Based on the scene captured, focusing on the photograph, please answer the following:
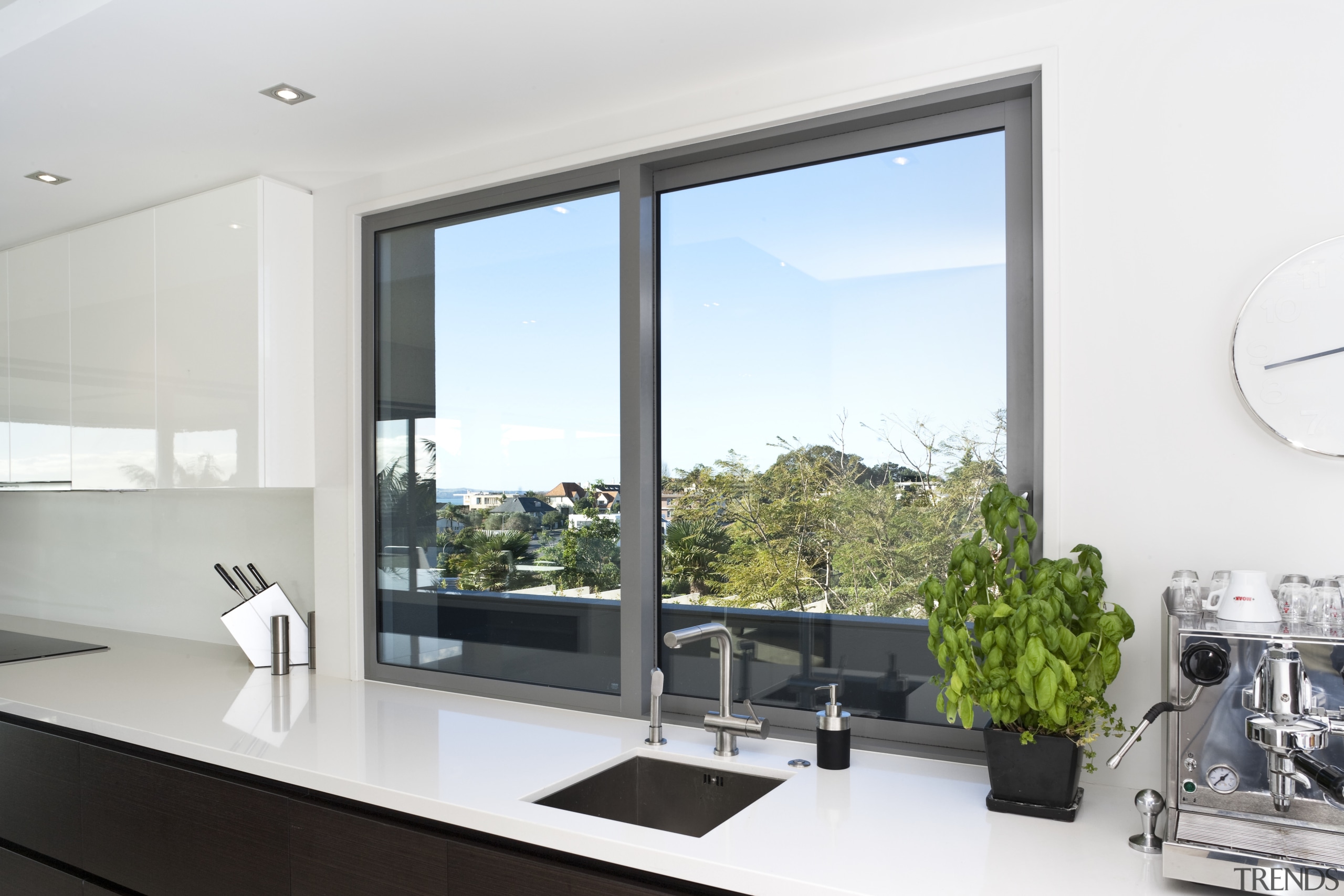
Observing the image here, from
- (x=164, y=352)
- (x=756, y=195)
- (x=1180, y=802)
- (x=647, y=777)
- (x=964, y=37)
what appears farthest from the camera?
(x=164, y=352)

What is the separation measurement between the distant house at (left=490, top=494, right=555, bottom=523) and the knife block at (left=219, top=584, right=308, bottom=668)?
890mm

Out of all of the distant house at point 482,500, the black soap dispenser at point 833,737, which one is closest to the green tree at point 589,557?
the distant house at point 482,500

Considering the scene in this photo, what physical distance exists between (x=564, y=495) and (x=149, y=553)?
2.25 m

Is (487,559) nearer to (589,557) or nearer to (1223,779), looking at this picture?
(589,557)

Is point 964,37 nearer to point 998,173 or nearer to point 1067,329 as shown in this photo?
point 998,173

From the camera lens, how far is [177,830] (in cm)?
206

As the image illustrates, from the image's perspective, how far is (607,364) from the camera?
7.67 feet

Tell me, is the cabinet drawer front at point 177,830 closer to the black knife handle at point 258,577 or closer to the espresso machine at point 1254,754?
the black knife handle at point 258,577

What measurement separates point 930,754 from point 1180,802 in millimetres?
688

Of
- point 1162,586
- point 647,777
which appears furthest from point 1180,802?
point 647,777

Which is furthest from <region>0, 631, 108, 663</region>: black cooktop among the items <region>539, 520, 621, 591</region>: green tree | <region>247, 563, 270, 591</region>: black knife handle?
<region>539, 520, 621, 591</region>: green tree

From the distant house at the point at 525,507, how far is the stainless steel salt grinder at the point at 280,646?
832mm

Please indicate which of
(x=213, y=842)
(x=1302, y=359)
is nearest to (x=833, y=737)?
(x=1302, y=359)

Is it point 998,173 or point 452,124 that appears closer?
point 998,173
